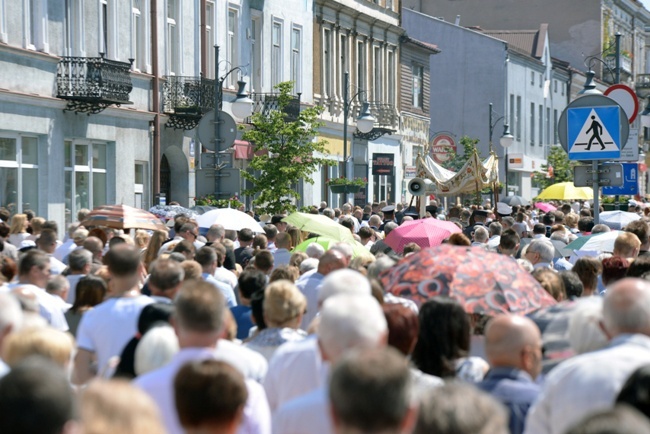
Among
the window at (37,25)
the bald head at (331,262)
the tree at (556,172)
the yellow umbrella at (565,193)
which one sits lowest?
the bald head at (331,262)

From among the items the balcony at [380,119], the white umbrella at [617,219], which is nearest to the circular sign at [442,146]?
the balcony at [380,119]

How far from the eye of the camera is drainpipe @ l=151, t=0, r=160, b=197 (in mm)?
32156

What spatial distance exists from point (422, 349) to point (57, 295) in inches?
152

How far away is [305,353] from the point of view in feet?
22.5

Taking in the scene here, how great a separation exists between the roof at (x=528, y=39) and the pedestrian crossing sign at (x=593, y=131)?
58.3m

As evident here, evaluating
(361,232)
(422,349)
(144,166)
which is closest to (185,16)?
(144,166)

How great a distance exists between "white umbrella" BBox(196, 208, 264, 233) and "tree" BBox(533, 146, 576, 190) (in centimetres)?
5031

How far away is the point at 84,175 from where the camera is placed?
98.0ft

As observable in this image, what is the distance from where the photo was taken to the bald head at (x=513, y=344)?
6.48 meters

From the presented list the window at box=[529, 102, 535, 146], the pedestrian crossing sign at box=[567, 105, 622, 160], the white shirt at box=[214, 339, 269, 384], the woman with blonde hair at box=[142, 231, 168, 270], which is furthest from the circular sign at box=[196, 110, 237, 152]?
the window at box=[529, 102, 535, 146]

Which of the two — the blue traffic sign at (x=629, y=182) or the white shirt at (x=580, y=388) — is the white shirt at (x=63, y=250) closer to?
the white shirt at (x=580, y=388)

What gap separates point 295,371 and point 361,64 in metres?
43.3

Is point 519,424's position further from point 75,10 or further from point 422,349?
point 75,10

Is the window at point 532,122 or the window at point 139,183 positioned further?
the window at point 532,122
